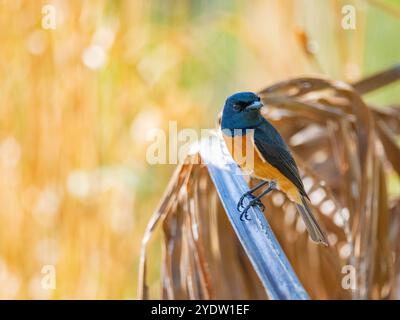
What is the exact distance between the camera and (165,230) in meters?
1.42

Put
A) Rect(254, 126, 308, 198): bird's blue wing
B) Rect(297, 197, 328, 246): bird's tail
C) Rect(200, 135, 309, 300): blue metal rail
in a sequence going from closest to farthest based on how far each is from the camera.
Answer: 1. Rect(200, 135, 309, 300): blue metal rail
2. Rect(297, 197, 328, 246): bird's tail
3. Rect(254, 126, 308, 198): bird's blue wing

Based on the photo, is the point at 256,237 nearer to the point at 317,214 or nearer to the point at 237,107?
the point at 237,107

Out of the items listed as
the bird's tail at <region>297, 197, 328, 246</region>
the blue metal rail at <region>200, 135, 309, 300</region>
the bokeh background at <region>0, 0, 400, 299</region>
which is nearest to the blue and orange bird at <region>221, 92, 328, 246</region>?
the bird's tail at <region>297, 197, 328, 246</region>

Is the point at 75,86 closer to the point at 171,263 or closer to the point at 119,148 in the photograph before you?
the point at 119,148

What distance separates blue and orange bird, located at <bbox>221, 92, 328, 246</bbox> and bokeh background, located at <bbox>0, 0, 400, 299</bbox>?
22.8 inches

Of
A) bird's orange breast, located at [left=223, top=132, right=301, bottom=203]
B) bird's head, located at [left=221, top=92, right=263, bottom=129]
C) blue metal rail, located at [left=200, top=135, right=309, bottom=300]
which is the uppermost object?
bird's head, located at [left=221, top=92, right=263, bottom=129]

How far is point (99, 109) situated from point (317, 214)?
89 cm

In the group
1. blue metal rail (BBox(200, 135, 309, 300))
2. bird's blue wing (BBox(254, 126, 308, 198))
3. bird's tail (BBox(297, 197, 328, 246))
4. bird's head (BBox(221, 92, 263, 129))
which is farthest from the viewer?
bird's head (BBox(221, 92, 263, 129))

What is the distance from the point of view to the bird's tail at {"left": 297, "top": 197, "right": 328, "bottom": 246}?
1.36 m

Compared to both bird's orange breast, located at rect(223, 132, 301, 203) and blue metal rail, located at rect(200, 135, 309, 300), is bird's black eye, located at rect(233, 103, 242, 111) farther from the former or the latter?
blue metal rail, located at rect(200, 135, 309, 300)

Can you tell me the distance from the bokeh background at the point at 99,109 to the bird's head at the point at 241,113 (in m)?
0.57

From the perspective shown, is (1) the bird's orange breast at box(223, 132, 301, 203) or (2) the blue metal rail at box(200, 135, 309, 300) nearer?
(2) the blue metal rail at box(200, 135, 309, 300)

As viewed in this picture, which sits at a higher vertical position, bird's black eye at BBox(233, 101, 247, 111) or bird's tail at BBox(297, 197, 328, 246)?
bird's black eye at BBox(233, 101, 247, 111)

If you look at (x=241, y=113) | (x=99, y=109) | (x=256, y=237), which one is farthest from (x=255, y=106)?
(x=99, y=109)
